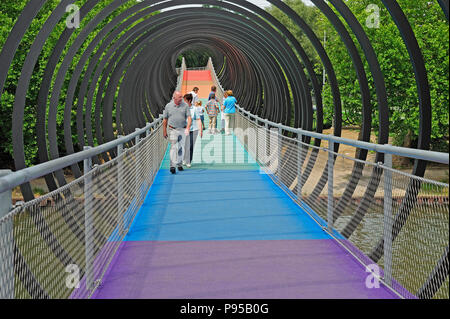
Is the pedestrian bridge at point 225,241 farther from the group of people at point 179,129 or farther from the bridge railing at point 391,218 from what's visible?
the group of people at point 179,129

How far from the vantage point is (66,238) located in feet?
13.3

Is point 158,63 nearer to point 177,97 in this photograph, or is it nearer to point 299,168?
point 177,97

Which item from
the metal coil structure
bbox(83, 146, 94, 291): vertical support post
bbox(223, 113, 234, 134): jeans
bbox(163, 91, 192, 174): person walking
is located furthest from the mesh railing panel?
bbox(223, 113, 234, 134): jeans

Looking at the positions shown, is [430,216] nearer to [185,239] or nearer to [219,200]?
[185,239]

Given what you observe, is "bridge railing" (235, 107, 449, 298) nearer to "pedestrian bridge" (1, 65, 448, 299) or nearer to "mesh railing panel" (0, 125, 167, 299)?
"pedestrian bridge" (1, 65, 448, 299)

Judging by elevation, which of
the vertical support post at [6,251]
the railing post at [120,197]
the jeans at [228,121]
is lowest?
the jeans at [228,121]

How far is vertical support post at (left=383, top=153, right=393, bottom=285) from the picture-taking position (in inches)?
183

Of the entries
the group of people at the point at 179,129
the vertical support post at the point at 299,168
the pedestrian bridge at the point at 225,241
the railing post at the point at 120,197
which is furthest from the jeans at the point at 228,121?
the railing post at the point at 120,197

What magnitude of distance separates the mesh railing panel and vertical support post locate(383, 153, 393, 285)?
7.21ft

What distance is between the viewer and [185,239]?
645 centimetres

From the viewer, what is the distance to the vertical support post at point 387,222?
4652mm

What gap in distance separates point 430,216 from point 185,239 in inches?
121

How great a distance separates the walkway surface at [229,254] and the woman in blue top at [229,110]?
10377 millimetres

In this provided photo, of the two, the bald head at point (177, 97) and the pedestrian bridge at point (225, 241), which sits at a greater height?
the bald head at point (177, 97)
